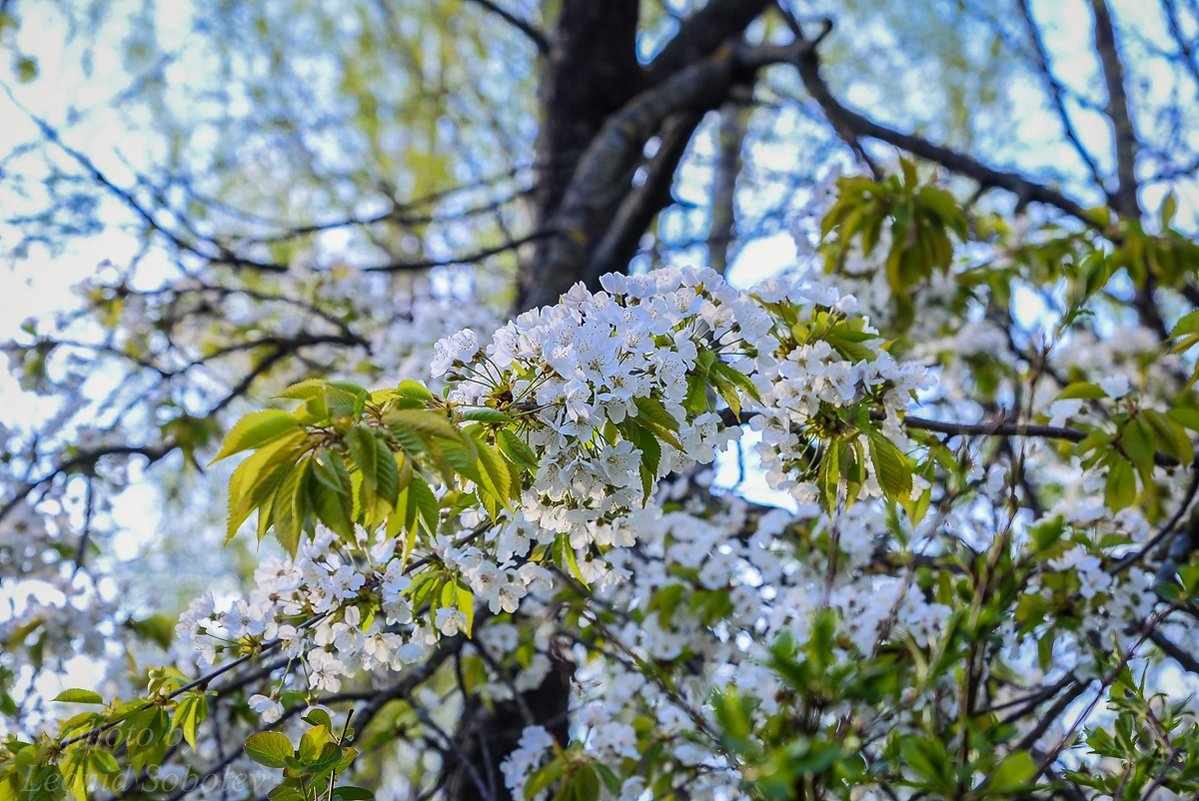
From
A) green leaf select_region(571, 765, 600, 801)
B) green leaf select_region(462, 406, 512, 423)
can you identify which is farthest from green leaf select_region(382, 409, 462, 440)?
green leaf select_region(571, 765, 600, 801)

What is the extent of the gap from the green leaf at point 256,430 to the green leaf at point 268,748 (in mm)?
461

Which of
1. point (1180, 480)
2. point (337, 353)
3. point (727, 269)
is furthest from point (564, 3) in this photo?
point (1180, 480)

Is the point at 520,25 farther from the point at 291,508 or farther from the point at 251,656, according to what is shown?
the point at 291,508

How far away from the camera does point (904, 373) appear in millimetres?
1304

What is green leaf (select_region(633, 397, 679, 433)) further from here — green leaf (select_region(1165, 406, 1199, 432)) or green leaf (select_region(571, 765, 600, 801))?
green leaf (select_region(1165, 406, 1199, 432))

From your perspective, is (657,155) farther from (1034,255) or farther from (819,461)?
(819,461)

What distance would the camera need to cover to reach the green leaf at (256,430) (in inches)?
36.7

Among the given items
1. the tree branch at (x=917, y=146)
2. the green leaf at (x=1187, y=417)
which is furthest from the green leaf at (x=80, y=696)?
the tree branch at (x=917, y=146)

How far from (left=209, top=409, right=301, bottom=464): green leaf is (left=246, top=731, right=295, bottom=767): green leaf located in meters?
0.46

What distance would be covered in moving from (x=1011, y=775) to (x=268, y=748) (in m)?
0.88

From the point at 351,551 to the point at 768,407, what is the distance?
61 cm

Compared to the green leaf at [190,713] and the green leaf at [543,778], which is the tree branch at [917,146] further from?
the green leaf at [190,713]

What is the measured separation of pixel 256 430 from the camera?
3.09 ft

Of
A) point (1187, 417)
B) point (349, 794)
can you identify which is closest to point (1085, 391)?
point (1187, 417)
